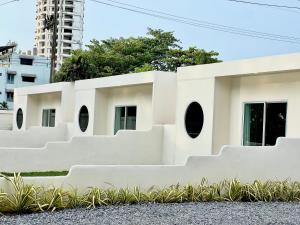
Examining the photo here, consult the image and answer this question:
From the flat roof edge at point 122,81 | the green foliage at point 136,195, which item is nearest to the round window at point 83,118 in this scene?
the flat roof edge at point 122,81

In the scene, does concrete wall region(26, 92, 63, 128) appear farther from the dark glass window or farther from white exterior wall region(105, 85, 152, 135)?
the dark glass window

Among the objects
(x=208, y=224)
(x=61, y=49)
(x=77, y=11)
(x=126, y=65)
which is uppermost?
(x=77, y=11)

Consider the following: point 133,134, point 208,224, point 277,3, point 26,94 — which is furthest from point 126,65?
point 208,224

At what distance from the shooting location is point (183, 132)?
14.8 metres

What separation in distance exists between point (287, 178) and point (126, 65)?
31.1m

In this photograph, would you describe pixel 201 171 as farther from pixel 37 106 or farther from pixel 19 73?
pixel 19 73

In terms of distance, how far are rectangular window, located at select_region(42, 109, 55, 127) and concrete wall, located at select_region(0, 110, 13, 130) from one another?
5990mm

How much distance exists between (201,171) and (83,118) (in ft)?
34.8

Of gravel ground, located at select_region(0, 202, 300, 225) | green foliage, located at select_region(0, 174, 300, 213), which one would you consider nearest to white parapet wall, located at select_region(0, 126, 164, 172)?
green foliage, located at select_region(0, 174, 300, 213)

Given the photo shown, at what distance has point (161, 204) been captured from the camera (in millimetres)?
9180

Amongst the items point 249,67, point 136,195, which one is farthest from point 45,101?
point 136,195

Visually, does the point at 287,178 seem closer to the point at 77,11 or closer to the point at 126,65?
the point at 126,65

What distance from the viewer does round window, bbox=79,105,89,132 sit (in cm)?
2011

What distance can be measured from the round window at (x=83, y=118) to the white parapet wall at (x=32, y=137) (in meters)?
1.18
